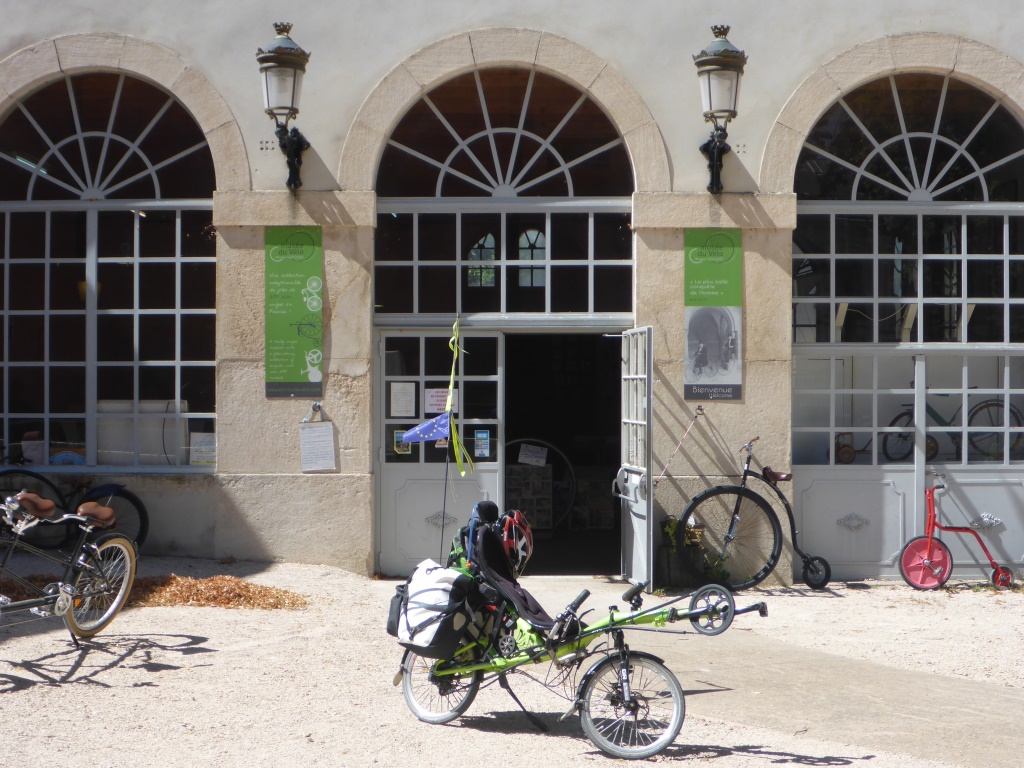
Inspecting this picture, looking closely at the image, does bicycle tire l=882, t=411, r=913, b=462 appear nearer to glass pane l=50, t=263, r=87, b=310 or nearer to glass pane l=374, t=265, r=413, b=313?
glass pane l=374, t=265, r=413, b=313

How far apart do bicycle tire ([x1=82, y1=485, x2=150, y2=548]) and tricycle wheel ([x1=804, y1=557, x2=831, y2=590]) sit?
18.4 ft

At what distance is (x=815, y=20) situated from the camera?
9.11m

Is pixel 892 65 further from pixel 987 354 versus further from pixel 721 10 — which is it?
pixel 987 354

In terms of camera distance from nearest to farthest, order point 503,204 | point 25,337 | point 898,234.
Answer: point 503,204 < point 898,234 < point 25,337

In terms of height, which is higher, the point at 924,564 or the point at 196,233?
the point at 196,233

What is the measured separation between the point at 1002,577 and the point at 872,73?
4414 mm

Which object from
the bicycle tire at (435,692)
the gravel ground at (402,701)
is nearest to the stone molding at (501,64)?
the gravel ground at (402,701)

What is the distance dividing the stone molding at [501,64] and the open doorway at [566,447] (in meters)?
3.87

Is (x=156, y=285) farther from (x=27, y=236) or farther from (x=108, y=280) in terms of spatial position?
(x=27, y=236)

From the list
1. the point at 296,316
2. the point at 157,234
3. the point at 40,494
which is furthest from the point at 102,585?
the point at 157,234

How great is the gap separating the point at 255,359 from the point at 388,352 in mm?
1135

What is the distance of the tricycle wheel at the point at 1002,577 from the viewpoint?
8.95 metres

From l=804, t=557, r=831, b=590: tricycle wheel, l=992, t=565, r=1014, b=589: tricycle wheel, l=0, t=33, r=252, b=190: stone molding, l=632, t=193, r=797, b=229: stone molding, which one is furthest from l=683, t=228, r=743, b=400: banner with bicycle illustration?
l=0, t=33, r=252, b=190: stone molding

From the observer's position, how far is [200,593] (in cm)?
780
